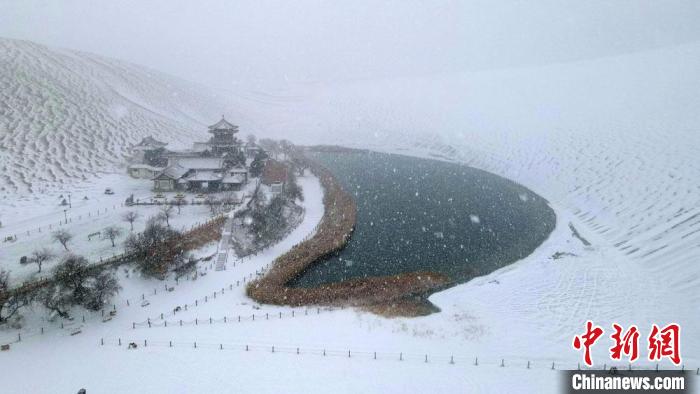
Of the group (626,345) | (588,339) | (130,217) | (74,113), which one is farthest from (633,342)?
(74,113)

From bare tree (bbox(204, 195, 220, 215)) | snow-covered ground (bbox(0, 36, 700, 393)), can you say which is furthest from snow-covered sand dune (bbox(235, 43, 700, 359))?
bare tree (bbox(204, 195, 220, 215))

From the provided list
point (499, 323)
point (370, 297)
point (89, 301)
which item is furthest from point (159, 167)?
point (499, 323)

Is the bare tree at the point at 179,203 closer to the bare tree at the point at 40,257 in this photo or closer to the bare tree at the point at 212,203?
the bare tree at the point at 212,203

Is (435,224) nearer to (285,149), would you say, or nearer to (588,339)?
(588,339)

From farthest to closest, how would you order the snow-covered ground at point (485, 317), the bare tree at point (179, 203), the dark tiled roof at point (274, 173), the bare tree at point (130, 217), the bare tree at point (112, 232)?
the dark tiled roof at point (274, 173) < the bare tree at point (179, 203) < the bare tree at point (130, 217) < the bare tree at point (112, 232) < the snow-covered ground at point (485, 317)

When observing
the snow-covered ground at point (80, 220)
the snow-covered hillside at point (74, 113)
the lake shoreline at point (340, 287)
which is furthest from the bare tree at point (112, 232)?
the snow-covered hillside at point (74, 113)

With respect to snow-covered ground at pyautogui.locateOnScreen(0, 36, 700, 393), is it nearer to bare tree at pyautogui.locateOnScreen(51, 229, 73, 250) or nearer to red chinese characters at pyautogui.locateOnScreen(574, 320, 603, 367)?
red chinese characters at pyautogui.locateOnScreen(574, 320, 603, 367)

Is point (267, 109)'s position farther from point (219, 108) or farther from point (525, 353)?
point (525, 353)
